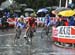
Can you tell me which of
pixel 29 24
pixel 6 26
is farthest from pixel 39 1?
pixel 29 24

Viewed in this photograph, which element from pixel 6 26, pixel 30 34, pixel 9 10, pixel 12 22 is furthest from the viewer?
pixel 9 10

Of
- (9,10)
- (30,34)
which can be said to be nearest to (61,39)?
(30,34)

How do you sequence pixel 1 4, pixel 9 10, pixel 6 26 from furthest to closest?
1. pixel 1 4
2. pixel 9 10
3. pixel 6 26

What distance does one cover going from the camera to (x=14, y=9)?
63.2 metres

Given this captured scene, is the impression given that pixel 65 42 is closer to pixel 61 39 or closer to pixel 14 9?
pixel 61 39

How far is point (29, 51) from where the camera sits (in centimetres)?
2097

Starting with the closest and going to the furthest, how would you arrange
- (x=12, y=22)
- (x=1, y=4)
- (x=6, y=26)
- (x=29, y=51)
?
(x=29, y=51) → (x=6, y=26) → (x=12, y=22) → (x=1, y=4)

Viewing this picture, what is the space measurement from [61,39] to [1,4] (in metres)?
41.6

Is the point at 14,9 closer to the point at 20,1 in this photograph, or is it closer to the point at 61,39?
the point at 20,1

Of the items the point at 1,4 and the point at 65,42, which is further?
the point at 1,4

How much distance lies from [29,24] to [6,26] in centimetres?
1537

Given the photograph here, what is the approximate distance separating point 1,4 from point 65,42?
42.1 metres

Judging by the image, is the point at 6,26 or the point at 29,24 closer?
the point at 29,24

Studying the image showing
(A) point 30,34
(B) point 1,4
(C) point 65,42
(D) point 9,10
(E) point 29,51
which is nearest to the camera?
(E) point 29,51
